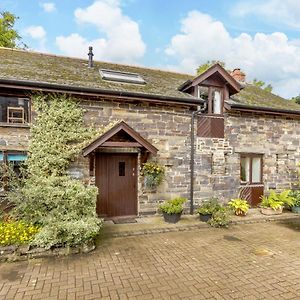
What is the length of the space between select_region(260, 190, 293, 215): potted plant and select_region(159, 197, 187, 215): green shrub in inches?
142

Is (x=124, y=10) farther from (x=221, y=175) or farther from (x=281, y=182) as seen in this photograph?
(x=281, y=182)

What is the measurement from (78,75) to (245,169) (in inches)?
311

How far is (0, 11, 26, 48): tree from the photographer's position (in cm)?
2062

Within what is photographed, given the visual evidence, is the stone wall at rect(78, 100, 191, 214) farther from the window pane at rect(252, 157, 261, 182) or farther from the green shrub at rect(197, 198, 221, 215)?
the window pane at rect(252, 157, 261, 182)

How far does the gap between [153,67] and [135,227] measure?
9.07 m

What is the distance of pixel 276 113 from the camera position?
1166cm

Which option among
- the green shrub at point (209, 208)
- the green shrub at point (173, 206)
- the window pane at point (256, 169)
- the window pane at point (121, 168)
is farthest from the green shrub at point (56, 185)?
the window pane at point (256, 169)

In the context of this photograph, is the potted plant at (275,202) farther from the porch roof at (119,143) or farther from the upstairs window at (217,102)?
the porch roof at (119,143)

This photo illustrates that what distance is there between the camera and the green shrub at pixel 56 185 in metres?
6.48

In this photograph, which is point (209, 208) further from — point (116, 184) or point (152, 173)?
point (116, 184)

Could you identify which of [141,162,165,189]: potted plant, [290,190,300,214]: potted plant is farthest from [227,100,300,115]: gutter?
[141,162,165,189]: potted plant

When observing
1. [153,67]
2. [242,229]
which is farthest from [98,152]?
[153,67]

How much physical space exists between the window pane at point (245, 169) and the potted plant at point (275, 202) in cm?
109

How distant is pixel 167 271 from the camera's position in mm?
5613
